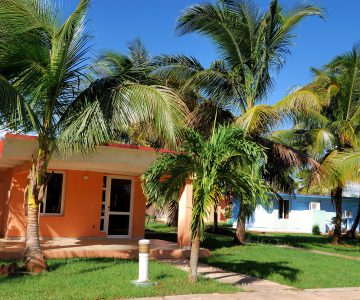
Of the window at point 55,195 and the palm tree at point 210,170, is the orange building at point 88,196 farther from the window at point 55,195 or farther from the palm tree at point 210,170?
the palm tree at point 210,170

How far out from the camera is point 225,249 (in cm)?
1577

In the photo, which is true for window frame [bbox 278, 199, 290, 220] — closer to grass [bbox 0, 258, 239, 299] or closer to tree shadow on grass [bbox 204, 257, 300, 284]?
tree shadow on grass [bbox 204, 257, 300, 284]

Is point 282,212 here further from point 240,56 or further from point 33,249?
point 33,249

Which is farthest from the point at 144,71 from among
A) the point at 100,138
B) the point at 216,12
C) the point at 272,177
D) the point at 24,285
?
the point at 272,177

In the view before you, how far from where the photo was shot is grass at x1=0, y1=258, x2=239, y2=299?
24.5 ft

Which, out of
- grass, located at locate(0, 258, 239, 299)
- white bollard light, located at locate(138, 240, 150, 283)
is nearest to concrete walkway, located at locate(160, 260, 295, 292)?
grass, located at locate(0, 258, 239, 299)

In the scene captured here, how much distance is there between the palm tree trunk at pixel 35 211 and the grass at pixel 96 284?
38 centimetres

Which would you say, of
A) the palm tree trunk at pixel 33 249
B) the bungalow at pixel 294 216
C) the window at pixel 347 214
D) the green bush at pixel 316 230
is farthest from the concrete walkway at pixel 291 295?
the window at pixel 347 214

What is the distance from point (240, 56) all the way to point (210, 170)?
9.36 metres

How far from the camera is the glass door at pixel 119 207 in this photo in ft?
54.0

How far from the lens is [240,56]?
655 inches

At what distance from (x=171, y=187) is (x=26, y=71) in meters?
3.72

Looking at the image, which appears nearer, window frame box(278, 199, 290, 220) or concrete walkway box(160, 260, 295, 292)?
concrete walkway box(160, 260, 295, 292)

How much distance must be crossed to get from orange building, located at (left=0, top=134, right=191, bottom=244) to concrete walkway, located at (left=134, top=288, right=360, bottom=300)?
17.3 feet
